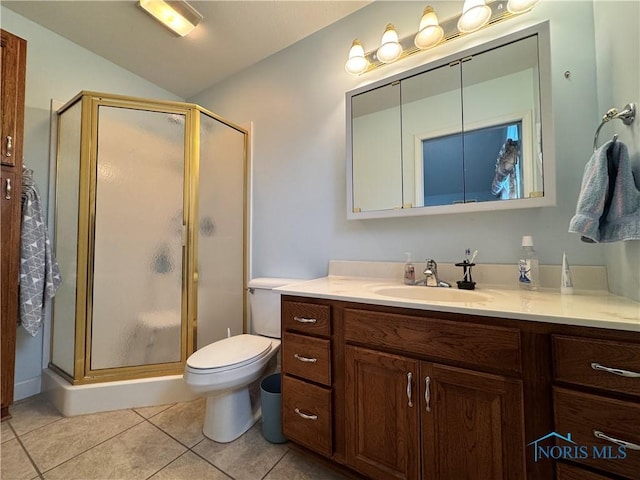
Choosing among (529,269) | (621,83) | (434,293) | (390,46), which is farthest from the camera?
(390,46)

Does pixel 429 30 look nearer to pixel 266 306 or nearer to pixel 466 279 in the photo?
pixel 466 279

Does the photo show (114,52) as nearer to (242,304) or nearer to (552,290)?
(242,304)

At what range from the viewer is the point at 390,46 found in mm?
1464

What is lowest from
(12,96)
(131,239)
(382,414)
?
(382,414)

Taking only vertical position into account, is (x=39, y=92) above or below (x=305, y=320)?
above

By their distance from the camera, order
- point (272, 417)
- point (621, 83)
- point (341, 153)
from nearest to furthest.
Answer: point (621, 83)
point (272, 417)
point (341, 153)

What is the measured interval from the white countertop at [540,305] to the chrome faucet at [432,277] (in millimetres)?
158

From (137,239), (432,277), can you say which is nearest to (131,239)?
(137,239)

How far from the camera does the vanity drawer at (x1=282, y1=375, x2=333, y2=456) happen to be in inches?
42.5

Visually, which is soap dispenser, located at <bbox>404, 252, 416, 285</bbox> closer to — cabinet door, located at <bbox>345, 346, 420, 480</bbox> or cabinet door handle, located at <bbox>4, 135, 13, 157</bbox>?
cabinet door, located at <bbox>345, 346, 420, 480</bbox>

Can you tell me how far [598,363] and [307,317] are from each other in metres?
0.90

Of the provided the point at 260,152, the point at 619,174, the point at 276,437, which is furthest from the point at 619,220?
the point at 260,152

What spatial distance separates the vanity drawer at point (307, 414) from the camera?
1080mm

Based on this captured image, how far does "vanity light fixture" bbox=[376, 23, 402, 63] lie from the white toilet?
5.85 feet
